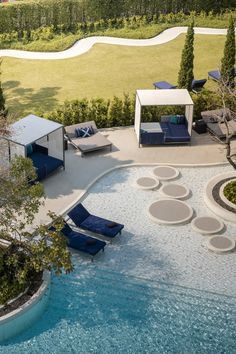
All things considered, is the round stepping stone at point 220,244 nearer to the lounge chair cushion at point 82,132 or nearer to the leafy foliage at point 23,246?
the leafy foliage at point 23,246

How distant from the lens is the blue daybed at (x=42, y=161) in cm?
2470

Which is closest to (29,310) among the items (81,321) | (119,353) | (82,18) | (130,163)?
(81,321)

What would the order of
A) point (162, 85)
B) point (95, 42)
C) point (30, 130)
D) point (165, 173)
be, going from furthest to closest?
1. point (95, 42)
2. point (162, 85)
3. point (165, 173)
4. point (30, 130)

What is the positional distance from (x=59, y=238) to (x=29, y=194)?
188cm

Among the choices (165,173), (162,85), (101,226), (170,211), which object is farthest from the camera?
(162,85)

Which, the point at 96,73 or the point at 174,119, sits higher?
the point at 96,73

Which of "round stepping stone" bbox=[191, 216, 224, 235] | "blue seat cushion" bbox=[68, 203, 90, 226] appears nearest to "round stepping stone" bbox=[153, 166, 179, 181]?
"round stepping stone" bbox=[191, 216, 224, 235]

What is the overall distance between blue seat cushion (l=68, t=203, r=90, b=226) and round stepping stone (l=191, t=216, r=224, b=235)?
4.51 m

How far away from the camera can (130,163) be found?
87.7 feet

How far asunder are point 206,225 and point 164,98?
9090 mm

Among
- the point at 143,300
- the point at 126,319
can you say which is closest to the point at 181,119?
the point at 143,300

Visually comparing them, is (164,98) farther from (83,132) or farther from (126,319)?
(126,319)

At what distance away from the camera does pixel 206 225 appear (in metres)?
21.8

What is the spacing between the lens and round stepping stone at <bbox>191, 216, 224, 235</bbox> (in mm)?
21391
